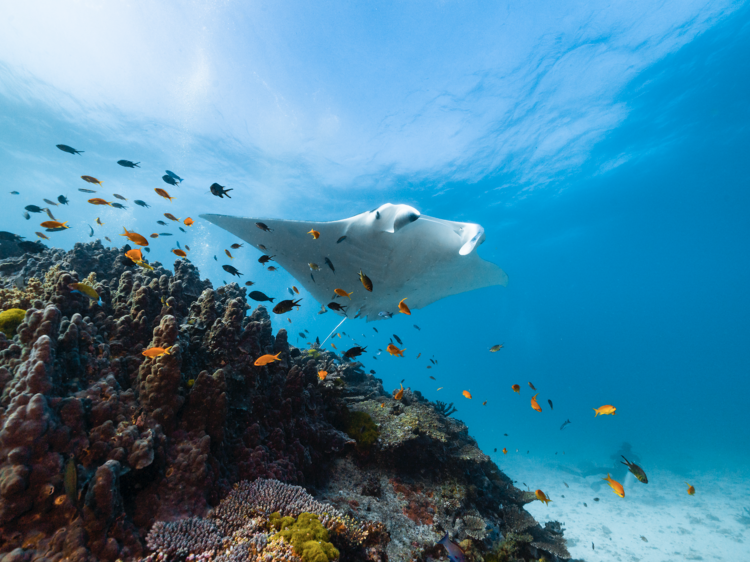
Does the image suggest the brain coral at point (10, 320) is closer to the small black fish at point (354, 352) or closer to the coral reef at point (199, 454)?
the coral reef at point (199, 454)

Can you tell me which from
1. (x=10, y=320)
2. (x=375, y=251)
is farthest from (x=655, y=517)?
(x=10, y=320)

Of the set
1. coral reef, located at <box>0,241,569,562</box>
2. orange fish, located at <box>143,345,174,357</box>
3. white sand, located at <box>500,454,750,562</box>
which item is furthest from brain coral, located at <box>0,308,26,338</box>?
white sand, located at <box>500,454,750,562</box>

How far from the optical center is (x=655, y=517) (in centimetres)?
1365

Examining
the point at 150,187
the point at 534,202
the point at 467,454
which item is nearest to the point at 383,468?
the point at 467,454

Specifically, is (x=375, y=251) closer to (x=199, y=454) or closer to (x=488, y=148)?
(x=199, y=454)

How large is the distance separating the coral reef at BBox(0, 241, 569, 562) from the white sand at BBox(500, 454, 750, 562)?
1114 cm

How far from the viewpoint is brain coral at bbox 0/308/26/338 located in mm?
2601

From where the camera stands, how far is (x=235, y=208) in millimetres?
29078

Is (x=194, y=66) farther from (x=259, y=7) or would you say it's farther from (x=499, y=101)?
(x=499, y=101)

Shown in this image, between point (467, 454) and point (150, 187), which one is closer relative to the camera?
point (467, 454)

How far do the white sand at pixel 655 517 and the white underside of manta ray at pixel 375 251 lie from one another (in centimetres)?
1199

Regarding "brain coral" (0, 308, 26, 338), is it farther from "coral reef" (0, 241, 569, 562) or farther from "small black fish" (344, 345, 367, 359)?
"small black fish" (344, 345, 367, 359)

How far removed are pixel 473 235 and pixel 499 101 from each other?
16848mm

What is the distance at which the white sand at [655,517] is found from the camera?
1070cm
